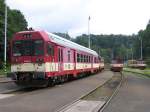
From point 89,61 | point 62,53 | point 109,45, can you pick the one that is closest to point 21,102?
point 62,53

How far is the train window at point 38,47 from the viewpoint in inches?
986

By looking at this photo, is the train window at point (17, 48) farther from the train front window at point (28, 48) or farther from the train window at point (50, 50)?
the train window at point (50, 50)

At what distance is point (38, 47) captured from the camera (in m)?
25.3

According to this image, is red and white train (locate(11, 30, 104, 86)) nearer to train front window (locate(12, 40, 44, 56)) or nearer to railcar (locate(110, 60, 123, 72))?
train front window (locate(12, 40, 44, 56))

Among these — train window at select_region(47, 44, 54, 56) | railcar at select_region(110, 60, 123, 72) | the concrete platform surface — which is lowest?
the concrete platform surface

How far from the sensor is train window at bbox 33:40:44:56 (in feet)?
82.2

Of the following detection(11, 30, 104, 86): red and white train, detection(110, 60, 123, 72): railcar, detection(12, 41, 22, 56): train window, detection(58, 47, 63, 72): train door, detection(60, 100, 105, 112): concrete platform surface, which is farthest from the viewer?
detection(110, 60, 123, 72): railcar

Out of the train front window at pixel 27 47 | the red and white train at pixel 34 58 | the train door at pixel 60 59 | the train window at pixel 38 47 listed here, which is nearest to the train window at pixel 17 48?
the red and white train at pixel 34 58

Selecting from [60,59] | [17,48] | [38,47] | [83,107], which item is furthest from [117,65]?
[83,107]

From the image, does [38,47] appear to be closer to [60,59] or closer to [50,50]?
[50,50]

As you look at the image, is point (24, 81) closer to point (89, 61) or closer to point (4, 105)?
point (4, 105)

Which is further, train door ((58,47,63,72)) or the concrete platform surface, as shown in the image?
train door ((58,47,63,72))

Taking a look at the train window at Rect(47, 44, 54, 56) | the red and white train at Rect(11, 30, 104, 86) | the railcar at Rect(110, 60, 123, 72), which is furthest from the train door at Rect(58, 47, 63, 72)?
the railcar at Rect(110, 60, 123, 72)

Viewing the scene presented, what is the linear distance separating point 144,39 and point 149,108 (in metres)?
133
